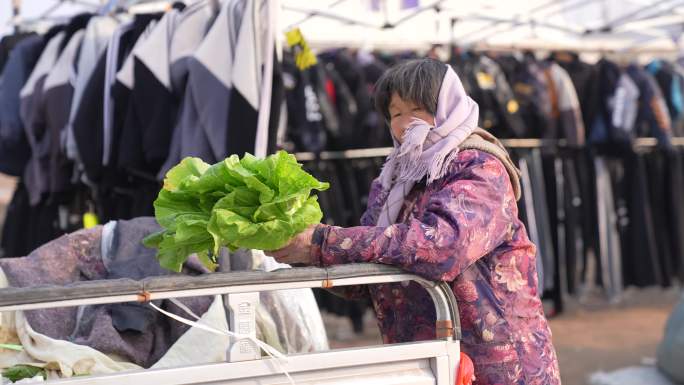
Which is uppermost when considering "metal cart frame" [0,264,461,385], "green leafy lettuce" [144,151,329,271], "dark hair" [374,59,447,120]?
"dark hair" [374,59,447,120]

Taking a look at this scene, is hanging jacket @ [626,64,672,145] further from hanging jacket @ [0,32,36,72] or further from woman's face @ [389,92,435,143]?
→ woman's face @ [389,92,435,143]

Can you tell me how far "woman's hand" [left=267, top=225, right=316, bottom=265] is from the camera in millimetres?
2186

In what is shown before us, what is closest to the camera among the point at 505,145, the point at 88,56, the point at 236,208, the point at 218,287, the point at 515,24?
the point at 218,287

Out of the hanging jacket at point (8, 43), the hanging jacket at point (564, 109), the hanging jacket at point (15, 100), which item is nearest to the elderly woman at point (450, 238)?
the hanging jacket at point (15, 100)

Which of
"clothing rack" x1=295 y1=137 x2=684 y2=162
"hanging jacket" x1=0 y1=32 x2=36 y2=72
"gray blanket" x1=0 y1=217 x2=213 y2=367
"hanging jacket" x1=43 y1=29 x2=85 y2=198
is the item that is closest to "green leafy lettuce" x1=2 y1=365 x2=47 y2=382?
"gray blanket" x1=0 y1=217 x2=213 y2=367

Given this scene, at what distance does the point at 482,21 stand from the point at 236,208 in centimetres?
637

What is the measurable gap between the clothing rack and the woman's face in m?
3.56

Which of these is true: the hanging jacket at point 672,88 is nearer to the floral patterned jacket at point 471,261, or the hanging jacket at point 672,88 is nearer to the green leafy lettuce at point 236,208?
the floral patterned jacket at point 471,261

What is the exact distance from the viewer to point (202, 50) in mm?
4348

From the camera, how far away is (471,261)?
2.19 metres

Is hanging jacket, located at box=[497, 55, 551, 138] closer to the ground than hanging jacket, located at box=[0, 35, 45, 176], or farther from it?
closer to the ground

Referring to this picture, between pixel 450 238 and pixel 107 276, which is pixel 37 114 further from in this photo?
pixel 450 238

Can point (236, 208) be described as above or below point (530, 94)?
above

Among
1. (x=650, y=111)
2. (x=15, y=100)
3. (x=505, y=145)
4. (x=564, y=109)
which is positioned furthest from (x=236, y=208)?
(x=650, y=111)
